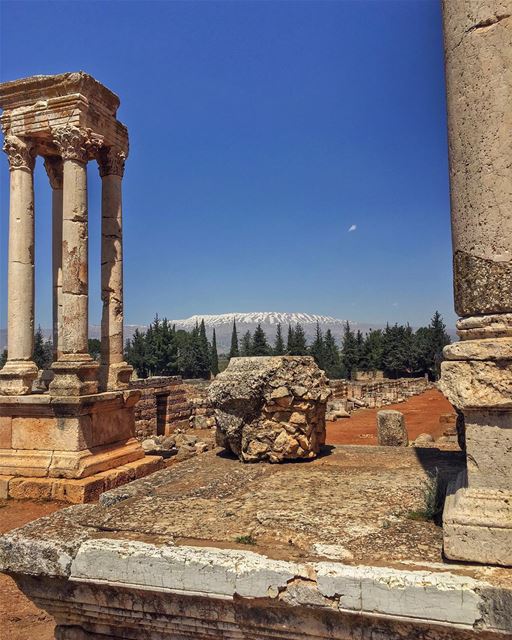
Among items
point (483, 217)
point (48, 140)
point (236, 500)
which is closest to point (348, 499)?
point (236, 500)

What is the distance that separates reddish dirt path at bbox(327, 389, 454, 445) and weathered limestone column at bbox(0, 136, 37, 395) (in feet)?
31.0

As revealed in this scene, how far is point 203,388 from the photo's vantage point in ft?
92.3

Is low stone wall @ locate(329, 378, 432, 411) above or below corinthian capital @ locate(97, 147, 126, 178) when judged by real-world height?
below

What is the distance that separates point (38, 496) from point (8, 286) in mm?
4046

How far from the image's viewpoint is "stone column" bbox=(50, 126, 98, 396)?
938 cm

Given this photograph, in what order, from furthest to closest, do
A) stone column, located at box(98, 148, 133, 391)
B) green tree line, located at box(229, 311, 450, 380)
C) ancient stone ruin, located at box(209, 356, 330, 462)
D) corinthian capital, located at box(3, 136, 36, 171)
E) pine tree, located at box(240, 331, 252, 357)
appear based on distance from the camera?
pine tree, located at box(240, 331, 252, 357) → green tree line, located at box(229, 311, 450, 380) → stone column, located at box(98, 148, 133, 391) → corinthian capital, located at box(3, 136, 36, 171) → ancient stone ruin, located at box(209, 356, 330, 462)

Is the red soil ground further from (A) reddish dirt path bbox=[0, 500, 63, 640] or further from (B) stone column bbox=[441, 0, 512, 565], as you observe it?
(B) stone column bbox=[441, 0, 512, 565]

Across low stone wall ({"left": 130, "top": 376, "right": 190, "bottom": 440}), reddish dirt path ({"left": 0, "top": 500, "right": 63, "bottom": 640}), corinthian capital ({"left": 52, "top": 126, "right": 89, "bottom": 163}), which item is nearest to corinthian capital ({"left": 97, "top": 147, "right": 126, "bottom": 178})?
corinthian capital ({"left": 52, "top": 126, "right": 89, "bottom": 163})

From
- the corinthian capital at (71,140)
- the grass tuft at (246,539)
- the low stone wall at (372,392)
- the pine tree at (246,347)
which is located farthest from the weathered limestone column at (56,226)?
the pine tree at (246,347)

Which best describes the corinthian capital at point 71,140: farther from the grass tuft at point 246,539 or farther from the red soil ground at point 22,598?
the grass tuft at point 246,539

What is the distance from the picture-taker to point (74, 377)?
8.98m

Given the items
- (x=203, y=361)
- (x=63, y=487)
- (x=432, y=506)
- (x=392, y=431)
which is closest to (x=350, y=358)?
(x=203, y=361)

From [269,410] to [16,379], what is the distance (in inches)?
251

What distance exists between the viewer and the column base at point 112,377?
33.3ft
